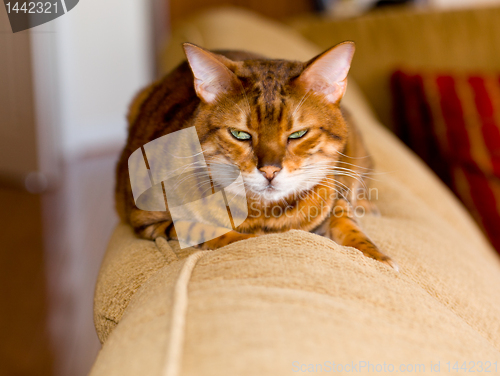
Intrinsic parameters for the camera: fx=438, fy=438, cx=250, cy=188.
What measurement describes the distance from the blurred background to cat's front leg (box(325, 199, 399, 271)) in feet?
3.65

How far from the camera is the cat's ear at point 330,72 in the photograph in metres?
0.79

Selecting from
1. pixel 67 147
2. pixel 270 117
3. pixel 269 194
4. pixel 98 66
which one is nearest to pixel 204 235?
pixel 269 194

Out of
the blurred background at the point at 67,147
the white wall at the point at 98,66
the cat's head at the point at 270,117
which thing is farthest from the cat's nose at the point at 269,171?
the white wall at the point at 98,66

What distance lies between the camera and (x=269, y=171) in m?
0.78

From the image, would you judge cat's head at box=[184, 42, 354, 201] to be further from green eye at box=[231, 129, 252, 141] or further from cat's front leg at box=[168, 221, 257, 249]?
cat's front leg at box=[168, 221, 257, 249]

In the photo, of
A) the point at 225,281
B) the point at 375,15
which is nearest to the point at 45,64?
the point at 375,15

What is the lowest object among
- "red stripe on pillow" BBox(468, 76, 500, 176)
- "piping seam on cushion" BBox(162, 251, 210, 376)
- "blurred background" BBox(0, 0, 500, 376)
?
"blurred background" BBox(0, 0, 500, 376)

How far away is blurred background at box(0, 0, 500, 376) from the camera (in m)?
1.71

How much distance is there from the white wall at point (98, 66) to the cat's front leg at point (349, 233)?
2.93 metres

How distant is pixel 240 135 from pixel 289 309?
46cm

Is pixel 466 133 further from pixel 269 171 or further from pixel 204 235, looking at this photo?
pixel 204 235

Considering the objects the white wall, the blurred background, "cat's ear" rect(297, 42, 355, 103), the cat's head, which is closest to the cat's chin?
the cat's head

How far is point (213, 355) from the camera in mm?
378

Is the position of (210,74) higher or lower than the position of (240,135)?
higher
